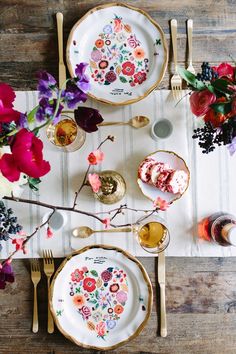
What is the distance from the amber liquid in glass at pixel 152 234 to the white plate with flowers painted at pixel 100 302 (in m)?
0.11

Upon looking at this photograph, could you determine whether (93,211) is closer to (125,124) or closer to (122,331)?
(125,124)

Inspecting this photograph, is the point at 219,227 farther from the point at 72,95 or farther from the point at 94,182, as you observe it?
the point at 72,95

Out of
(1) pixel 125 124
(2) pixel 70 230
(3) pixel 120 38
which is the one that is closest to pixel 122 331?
(2) pixel 70 230

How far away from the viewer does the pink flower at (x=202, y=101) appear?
0.97 m

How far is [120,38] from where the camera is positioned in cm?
135

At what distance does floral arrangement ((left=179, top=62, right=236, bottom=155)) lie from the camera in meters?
0.95

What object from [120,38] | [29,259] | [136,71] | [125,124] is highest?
[120,38]

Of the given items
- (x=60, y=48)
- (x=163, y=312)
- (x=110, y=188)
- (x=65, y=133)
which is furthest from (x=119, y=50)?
(x=163, y=312)

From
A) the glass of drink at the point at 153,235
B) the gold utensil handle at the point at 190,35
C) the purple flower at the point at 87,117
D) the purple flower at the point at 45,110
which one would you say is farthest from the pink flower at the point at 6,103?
the gold utensil handle at the point at 190,35

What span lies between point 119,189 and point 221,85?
0.46 m

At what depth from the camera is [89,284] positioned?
134 cm

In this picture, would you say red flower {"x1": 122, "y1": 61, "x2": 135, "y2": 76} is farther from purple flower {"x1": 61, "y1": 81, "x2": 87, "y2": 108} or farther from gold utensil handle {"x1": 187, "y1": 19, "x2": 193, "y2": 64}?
purple flower {"x1": 61, "y1": 81, "x2": 87, "y2": 108}

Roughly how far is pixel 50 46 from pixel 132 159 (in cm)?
44

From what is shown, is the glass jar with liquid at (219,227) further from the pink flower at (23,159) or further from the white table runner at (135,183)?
the pink flower at (23,159)
